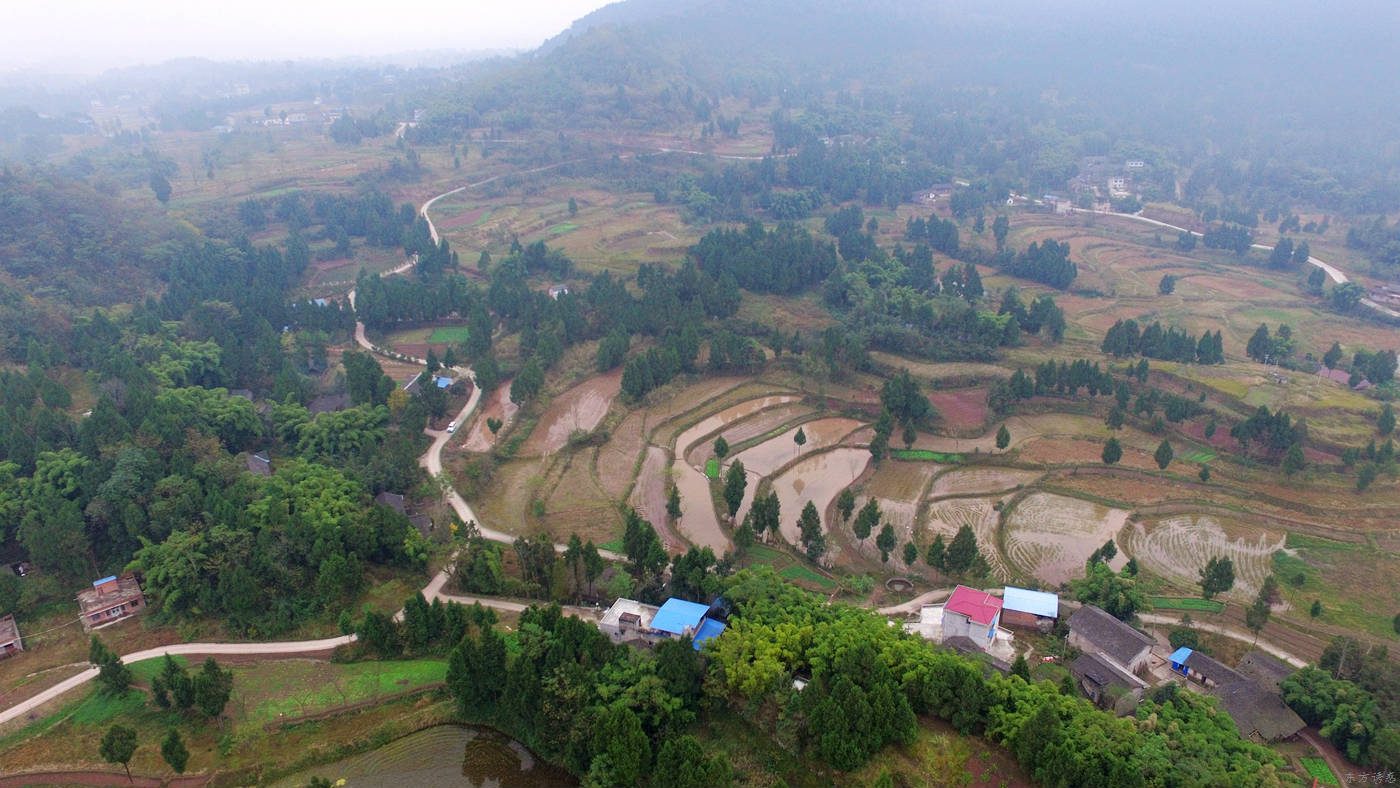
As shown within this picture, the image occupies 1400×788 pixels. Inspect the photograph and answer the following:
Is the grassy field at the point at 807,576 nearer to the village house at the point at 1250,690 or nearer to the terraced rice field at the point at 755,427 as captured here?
the terraced rice field at the point at 755,427

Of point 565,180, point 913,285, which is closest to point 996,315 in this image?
point 913,285

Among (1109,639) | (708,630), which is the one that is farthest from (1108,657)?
(708,630)

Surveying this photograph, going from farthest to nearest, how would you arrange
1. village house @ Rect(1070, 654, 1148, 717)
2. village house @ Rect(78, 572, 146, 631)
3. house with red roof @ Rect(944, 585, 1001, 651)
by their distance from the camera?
1. village house @ Rect(78, 572, 146, 631)
2. house with red roof @ Rect(944, 585, 1001, 651)
3. village house @ Rect(1070, 654, 1148, 717)

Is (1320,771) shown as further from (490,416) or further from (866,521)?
(490,416)

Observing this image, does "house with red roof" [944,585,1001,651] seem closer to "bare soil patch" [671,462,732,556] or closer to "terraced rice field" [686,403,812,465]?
"bare soil patch" [671,462,732,556]

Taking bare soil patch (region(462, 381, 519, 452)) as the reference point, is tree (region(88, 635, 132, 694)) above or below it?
above

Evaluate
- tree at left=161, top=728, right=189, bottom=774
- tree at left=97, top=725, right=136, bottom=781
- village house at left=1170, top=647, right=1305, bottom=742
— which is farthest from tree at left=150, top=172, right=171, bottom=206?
village house at left=1170, top=647, right=1305, bottom=742

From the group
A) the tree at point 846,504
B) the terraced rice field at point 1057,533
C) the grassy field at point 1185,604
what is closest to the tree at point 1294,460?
the terraced rice field at point 1057,533

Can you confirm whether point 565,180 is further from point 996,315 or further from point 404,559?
point 404,559
